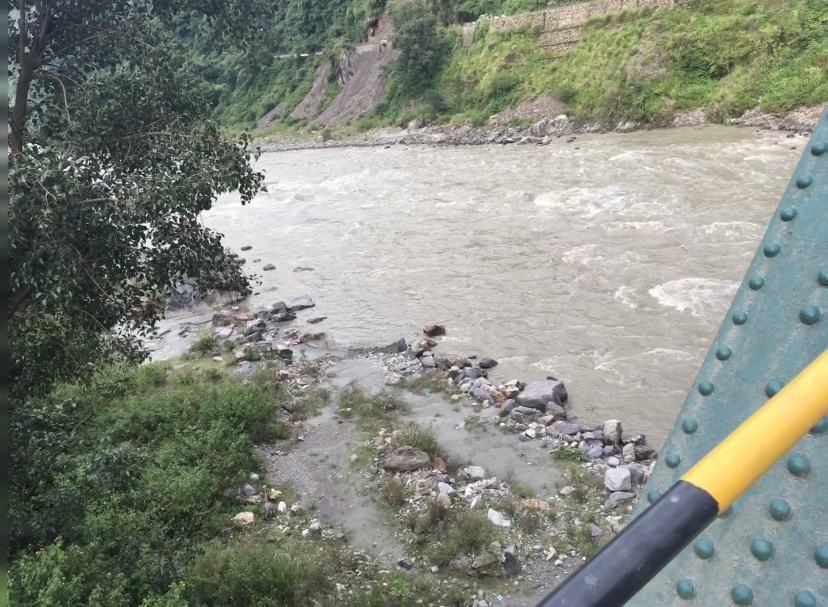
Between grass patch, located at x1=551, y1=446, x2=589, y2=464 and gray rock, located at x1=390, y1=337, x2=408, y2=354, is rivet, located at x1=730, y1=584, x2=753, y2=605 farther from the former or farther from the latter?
gray rock, located at x1=390, y1=337, x2=408, y2=354

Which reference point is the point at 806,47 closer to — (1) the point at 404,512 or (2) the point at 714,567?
(1) the point at 404,512

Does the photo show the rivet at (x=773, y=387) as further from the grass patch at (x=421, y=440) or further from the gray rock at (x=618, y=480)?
the grass patch at (x=421, y=440)

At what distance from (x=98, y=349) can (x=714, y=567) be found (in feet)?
16.1

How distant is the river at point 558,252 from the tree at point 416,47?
21815 millimetres

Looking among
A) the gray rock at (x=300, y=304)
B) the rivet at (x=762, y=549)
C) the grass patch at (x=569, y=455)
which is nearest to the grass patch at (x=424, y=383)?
the grass patch at (x=569, y=455)

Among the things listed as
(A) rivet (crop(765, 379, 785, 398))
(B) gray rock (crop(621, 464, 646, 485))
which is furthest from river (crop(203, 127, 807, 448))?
(A) rivet (crop(765, 379, 785, 398))

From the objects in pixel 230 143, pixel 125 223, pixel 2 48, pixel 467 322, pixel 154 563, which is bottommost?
pixel 467 322

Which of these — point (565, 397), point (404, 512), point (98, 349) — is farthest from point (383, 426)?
point (98, 349)

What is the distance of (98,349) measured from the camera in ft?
17.1

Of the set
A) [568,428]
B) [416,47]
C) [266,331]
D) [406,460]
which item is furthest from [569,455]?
[416,47]

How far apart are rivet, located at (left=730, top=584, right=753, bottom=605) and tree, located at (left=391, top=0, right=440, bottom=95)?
48.2 m

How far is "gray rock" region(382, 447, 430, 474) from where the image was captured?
7.83 metres

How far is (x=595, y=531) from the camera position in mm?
6383

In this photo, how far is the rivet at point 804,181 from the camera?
2176mm
